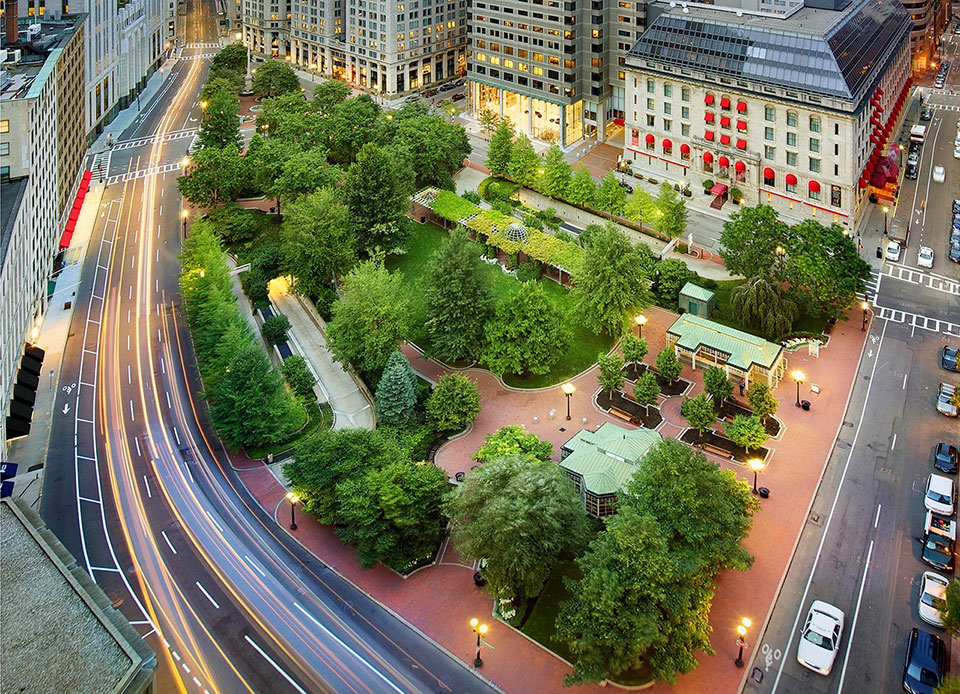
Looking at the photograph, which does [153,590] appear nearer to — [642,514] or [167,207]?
[642,514]

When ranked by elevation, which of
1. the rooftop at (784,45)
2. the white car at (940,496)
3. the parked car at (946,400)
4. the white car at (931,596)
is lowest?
the white car at (931,596)

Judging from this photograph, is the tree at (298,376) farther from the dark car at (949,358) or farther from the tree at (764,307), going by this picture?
the dark car at (949,358)

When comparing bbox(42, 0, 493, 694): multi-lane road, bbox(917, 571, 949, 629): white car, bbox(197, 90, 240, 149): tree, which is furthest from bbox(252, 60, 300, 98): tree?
bbox(917, 571, 949, 629): white car

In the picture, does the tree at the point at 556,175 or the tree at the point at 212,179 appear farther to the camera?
the tree at the point at 212,179

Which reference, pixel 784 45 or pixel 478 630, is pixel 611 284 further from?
pixel 784 45

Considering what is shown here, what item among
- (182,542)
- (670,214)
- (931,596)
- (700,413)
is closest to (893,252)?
(670,214)

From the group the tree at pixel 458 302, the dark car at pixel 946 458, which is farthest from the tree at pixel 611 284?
the dark car at pixel 946 458
